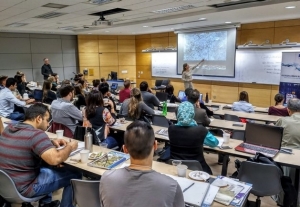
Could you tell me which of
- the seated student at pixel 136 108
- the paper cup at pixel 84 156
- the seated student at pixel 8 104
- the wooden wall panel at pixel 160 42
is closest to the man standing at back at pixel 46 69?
the wooden wall panel at pixel 160 42

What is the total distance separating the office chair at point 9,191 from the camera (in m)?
2.14

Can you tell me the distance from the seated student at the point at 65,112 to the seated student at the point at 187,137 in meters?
1.61

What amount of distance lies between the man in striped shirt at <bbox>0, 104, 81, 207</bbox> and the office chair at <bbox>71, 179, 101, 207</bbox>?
1.06ft

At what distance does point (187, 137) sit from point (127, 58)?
10.5 m

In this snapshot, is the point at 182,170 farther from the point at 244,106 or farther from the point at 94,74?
the point at 94,74

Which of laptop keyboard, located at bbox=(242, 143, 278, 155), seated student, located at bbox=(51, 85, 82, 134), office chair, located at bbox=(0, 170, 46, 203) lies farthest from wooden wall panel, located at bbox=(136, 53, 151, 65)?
office chair, located at bbox=(0, 170, 46, 203)

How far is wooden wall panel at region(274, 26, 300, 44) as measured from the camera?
7700 millimetres

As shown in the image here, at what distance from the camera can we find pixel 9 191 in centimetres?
222

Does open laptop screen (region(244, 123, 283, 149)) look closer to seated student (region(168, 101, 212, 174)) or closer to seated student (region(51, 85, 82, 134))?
seated student (region(168, 101, 212, 174))

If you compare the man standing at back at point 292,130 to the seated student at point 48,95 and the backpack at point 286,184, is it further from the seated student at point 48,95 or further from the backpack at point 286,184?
the seated student at point 48,95

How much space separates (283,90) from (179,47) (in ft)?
14.3

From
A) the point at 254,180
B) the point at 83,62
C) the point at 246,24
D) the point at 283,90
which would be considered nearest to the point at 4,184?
the point at 254,180

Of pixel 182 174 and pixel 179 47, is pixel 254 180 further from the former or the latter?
pixel 179 47

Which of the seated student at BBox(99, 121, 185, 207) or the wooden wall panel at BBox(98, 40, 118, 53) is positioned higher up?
the wooden wall panel at BBox(98, 40, 118, 53)
